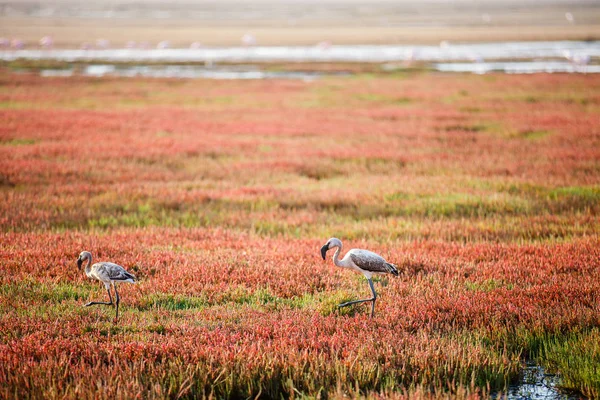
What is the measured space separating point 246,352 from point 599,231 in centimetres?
807

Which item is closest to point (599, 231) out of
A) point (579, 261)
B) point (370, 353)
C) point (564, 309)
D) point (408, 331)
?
point (579, 261)

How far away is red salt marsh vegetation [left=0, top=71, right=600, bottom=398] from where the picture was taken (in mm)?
5344

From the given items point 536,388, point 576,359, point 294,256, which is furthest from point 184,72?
point 536,388

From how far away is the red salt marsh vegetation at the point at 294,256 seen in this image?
5.34 m

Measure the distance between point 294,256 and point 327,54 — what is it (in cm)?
7887

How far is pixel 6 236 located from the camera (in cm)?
980

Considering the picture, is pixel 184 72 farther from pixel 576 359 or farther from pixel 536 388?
pixel 536 388

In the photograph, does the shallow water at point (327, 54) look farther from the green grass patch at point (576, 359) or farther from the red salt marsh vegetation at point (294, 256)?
the green grass patch at point (576, 359)

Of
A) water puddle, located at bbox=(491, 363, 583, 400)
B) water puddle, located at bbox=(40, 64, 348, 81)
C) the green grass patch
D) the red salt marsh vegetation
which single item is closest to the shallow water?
water puddle, located at bbox=(40, 64, 348, 81)

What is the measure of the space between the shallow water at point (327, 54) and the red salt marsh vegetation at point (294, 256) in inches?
1932

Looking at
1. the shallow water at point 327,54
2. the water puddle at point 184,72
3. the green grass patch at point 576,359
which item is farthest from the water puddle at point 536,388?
the shallow water at point 327,54

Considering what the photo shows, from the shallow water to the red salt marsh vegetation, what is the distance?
49.1m

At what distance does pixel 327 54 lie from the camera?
84.2 meters

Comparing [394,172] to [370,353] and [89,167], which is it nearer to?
[89,167]
